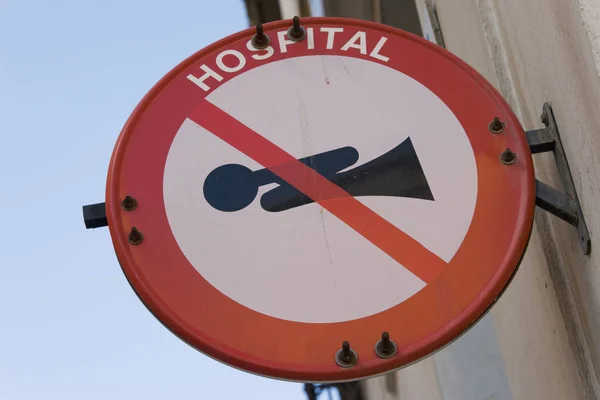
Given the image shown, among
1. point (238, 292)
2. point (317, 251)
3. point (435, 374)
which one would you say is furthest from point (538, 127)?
point (435, 374)

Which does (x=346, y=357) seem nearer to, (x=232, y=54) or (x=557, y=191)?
(x=557, y=191)

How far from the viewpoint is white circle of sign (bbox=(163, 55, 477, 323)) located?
202 centimetres

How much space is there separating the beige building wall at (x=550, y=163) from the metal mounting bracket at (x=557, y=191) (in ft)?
0.09

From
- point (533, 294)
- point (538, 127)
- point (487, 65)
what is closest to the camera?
point (538, 127)

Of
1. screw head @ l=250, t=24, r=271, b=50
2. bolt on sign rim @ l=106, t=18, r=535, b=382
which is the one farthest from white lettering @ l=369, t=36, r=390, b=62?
screw head @ l=250, t=24, r=271, b=50

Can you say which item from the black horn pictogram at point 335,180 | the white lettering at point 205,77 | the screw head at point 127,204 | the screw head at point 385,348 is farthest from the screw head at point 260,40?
the screw head at point 385,348

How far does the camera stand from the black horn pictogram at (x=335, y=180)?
7.04ft

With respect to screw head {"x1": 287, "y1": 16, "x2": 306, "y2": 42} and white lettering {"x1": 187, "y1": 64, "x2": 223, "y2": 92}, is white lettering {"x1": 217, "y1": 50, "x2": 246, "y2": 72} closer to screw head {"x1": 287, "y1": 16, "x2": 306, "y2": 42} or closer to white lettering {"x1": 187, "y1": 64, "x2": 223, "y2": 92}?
white lettering {"x1": 187, "y1": 64, "x2": 223, "y2": 92}

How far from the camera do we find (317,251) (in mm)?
2068

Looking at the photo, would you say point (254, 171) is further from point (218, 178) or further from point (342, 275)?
point (342, 275)

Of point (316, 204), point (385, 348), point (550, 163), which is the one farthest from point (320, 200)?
point (550, 163)

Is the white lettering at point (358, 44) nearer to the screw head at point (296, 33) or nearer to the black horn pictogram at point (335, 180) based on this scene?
the screw head at point (296, 33)

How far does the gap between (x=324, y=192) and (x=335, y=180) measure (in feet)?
0.13

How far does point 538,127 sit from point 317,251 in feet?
2.63
